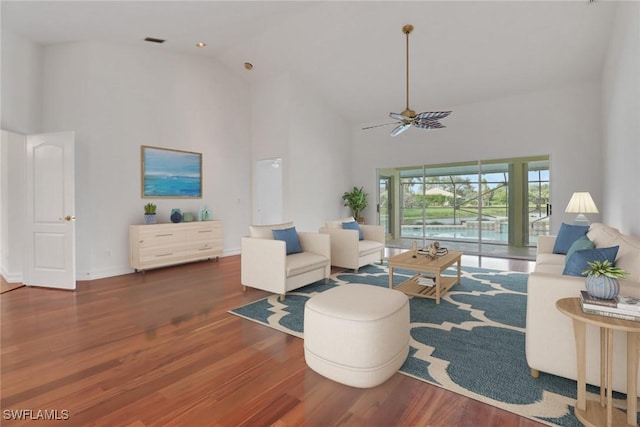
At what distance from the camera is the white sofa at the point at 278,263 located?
3.66m

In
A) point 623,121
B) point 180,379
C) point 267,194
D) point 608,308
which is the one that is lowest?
point 180,379

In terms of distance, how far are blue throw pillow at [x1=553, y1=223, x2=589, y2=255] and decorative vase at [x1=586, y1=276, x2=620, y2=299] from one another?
281cm

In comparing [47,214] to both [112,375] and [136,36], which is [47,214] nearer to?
[136,36]

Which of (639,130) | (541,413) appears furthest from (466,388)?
(639,130)

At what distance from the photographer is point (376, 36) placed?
5.43m

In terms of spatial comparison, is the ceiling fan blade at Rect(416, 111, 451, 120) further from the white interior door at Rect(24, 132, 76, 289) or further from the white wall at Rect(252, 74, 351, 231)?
the white interior door at Rect(24, 132, 76, 289)

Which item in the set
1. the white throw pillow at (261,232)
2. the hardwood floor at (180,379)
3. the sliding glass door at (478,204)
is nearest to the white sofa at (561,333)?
the hardwood floor at (180,379)

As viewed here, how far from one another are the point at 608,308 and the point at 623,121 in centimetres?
350

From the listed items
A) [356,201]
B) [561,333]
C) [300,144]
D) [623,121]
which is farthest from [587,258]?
[356,201]

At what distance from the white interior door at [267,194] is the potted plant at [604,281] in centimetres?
642

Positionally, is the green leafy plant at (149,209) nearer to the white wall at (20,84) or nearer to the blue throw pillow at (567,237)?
the white wall at (20,84)

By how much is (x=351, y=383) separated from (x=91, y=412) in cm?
152

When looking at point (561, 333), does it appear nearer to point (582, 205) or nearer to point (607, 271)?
point (607, 271)

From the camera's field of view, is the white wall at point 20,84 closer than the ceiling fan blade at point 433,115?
No
